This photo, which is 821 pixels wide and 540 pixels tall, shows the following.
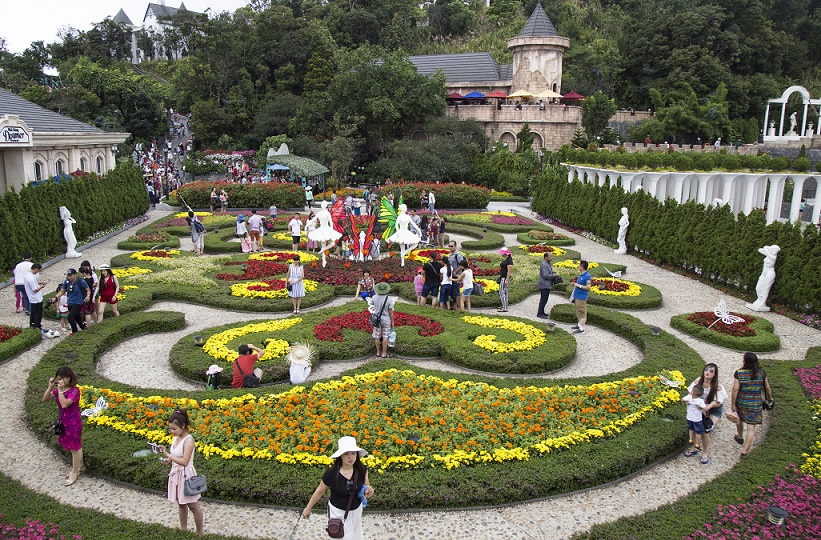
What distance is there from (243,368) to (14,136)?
18746 millimetres

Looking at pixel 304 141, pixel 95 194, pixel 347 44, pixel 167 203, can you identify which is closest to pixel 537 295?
pixel 95 194

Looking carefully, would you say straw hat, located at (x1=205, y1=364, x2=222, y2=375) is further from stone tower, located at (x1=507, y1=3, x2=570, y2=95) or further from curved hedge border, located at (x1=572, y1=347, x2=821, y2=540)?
stone tower, located at (x1=507, y1=3, x2=570, y2=95)

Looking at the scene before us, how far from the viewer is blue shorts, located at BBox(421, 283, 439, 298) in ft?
52.3

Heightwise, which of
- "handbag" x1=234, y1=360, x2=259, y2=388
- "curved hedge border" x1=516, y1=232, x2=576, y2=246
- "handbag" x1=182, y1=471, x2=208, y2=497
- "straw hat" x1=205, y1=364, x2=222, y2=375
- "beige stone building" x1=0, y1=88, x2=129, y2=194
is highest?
"beige stone building" x1=0, y1=88, x2=129, y2=194

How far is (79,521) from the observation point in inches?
269

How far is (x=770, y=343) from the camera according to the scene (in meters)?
13.6

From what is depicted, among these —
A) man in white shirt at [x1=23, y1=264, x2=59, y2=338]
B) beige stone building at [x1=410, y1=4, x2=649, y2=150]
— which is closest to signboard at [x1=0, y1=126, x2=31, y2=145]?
man in white shirt at [x1=23, y1=264, x2=59, y2=338]

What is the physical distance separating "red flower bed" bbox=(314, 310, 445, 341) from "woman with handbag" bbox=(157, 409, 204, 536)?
21.4 ft

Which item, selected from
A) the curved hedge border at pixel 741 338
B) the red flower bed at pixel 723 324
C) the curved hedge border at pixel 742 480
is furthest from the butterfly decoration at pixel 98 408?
the red flower bed at pixel 723 324

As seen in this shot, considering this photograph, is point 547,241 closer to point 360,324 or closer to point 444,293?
point 444,293

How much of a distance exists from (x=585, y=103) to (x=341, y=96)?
18803 mm

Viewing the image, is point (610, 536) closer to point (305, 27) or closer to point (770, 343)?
point (770, 343)

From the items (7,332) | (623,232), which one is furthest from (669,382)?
(623,232)

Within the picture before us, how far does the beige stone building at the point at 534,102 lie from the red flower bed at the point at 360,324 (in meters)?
40.1
